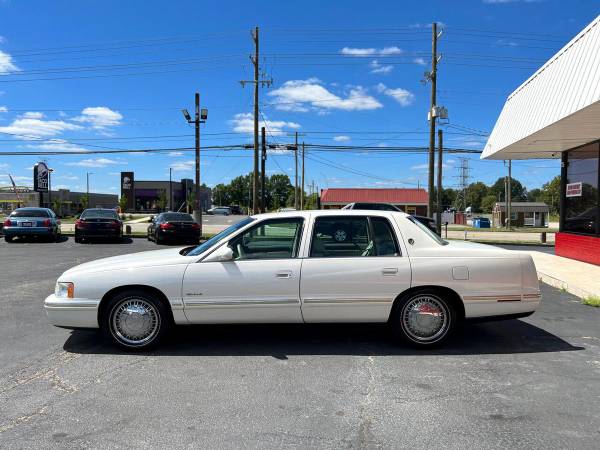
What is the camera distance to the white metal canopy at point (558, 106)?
889 cm

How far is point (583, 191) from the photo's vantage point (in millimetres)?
13242

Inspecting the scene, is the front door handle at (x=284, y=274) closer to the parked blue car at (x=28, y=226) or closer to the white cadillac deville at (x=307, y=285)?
the white cadillac deville at (x=307, y=285)

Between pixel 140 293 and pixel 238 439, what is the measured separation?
2.30 meters

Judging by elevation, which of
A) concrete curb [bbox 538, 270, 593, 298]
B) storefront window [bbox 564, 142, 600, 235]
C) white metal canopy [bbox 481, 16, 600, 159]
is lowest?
concrete curb [bbox 538, 270, 593, 298]

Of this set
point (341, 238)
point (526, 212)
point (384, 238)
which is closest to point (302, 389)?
point (341, 238)

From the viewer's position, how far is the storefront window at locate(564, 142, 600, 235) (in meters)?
12.6

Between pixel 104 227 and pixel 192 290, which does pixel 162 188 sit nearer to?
pixel 104 227

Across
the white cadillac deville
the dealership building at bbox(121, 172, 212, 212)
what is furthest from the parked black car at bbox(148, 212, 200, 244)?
the dealership building at bbox(121, 172, 212, 212)

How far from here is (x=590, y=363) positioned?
16.2 feet

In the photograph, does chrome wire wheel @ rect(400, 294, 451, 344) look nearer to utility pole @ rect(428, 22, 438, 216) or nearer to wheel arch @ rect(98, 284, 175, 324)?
wheel arch @ rect(98, 284, 175, 324)

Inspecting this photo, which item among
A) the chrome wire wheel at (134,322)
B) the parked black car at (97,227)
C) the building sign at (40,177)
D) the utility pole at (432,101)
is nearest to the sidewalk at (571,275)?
the chrome wire wheel at (134,322)

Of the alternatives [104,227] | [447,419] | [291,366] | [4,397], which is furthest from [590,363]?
[104,227]

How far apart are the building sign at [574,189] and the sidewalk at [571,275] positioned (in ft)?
6.18

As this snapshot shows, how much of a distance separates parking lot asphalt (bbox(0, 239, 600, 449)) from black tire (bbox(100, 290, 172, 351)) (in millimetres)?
150
